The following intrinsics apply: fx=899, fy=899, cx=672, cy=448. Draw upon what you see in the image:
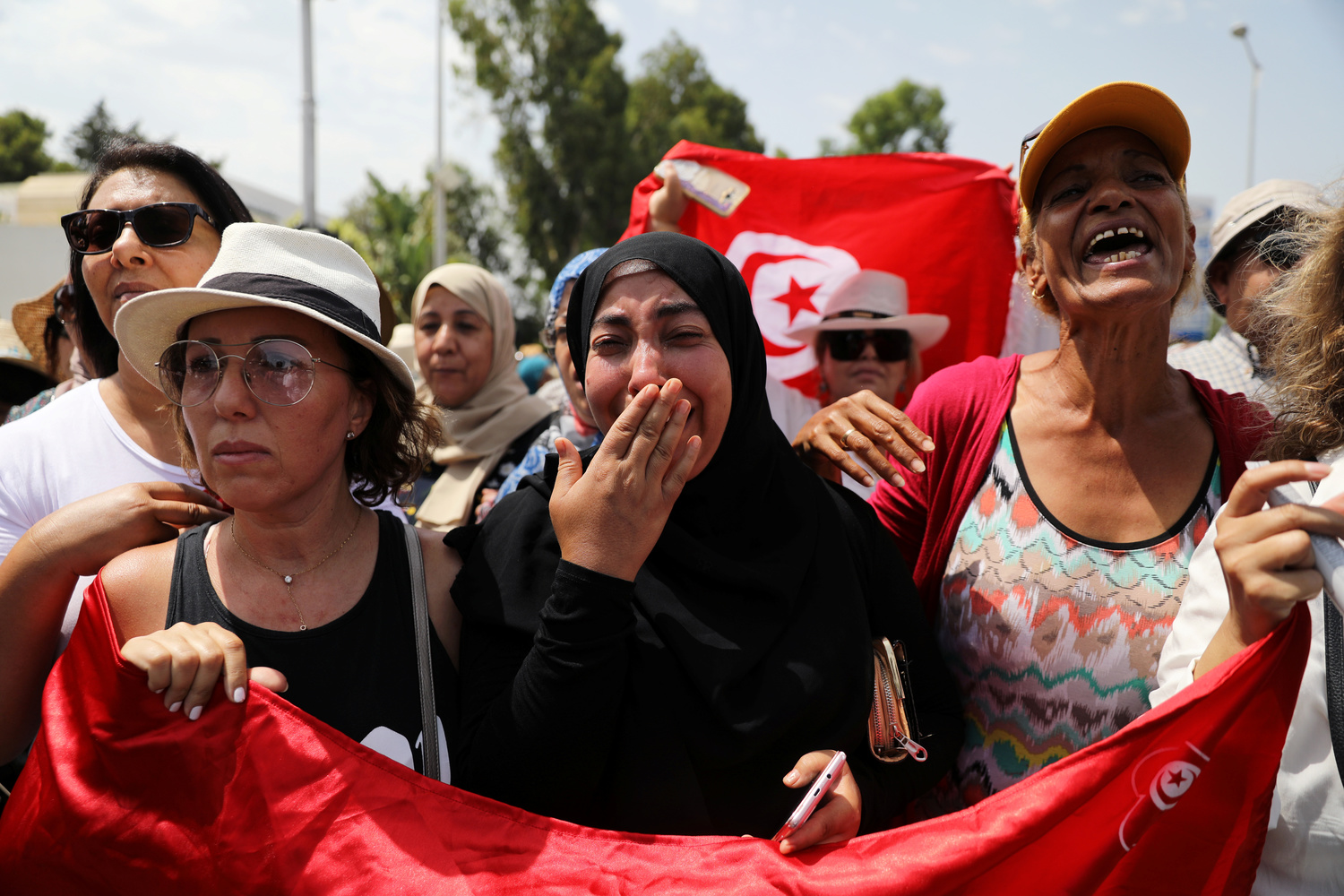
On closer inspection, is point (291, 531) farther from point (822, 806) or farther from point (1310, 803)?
point (1310, 803)

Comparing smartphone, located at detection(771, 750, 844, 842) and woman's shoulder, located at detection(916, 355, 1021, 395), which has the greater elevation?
woman's shoulder, located at detection(916, 355, 1021, 395)

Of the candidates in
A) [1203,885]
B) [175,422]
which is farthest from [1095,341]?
[175,422]

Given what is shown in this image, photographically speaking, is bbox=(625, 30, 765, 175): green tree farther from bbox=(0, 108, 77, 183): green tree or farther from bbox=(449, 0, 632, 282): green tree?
bbox=(0, 108, 77, 183): green tree

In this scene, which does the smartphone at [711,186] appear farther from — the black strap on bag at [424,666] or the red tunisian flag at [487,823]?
the red tunisian flag at [487,823]

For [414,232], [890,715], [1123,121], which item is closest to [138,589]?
[890,715]

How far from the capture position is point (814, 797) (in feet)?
5.17

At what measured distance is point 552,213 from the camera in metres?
29.4

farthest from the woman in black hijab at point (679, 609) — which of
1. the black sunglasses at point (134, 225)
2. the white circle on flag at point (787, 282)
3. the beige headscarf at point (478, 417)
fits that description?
the beige headscarf at point (478, 417)

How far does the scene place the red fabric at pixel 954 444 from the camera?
2150mm

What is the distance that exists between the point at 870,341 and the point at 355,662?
249cm

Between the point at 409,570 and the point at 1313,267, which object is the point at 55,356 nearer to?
the point at 409,570

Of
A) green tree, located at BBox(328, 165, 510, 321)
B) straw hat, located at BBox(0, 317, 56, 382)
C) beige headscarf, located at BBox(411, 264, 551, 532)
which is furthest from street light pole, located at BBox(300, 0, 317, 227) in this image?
beige headscarf, located at BBox(411, 264, 551, 532)

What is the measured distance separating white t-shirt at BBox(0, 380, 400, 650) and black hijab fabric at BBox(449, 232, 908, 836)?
1.00m

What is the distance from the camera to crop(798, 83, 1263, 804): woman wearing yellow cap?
2.01 metres
